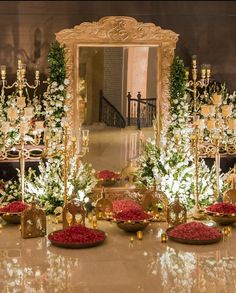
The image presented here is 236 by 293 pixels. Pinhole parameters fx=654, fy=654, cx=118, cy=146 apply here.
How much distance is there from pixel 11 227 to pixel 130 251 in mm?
1825

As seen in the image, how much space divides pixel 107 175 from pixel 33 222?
2.58 metres

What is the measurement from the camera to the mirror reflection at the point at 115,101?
997 centimetres

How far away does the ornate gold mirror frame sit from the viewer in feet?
33.3

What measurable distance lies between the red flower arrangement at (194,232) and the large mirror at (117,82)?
2697 millimetres

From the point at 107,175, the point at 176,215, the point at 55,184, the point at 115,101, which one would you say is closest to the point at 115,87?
the point at 115,101

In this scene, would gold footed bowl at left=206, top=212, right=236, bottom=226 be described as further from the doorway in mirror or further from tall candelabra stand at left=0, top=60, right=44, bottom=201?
tall candelabra stand at left=0, top=60, right=44, bottom=201

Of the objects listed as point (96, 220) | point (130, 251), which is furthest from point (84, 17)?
point (130, 251)

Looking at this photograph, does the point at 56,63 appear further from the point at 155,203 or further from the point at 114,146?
the point at 155,203

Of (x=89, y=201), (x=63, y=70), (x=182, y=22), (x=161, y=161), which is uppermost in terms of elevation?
(x=182, y=22)

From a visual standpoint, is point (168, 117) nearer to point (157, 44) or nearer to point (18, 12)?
point (157, 44)

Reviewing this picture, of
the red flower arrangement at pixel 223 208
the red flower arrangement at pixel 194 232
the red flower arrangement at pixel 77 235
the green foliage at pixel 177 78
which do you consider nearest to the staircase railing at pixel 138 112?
the green foliage at pixel 177 78

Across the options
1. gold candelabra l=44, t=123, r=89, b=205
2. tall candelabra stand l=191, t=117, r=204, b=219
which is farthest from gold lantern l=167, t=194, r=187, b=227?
gold candelabra l=44, t=123, r=89, b=205

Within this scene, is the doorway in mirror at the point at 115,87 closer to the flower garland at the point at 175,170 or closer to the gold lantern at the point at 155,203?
the flower garland at the point at 175,170

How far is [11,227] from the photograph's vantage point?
8.25m
